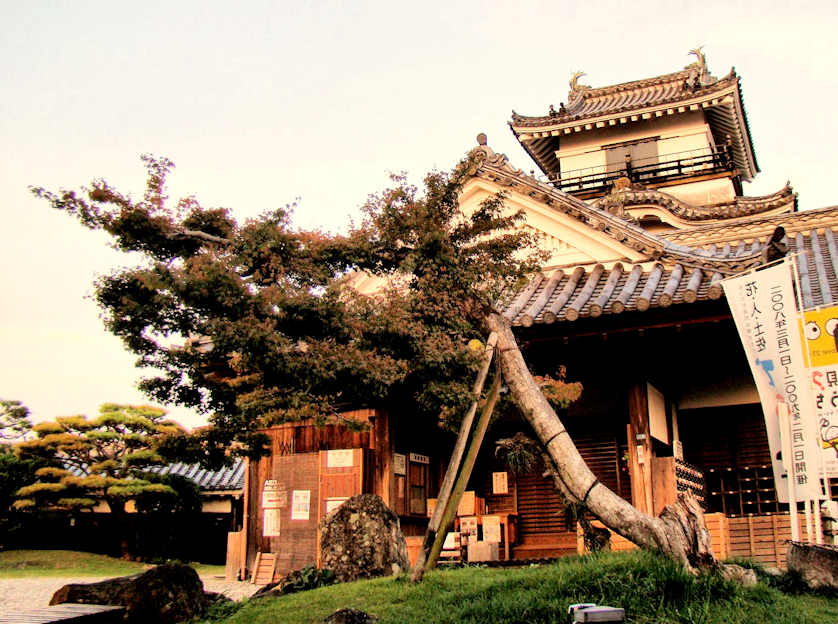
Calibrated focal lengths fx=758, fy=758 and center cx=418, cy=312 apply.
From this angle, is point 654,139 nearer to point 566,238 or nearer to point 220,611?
point 566,238

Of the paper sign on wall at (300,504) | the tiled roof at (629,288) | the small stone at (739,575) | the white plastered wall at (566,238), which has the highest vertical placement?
the white plastered wall at (566,238)

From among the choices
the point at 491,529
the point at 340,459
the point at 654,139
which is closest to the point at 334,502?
the point at 340,459

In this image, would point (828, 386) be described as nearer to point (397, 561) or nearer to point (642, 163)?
point (397, 561)

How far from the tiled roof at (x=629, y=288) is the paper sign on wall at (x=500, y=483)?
3461mm

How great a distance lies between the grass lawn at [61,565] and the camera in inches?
677

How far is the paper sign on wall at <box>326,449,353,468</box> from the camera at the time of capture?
13.0m

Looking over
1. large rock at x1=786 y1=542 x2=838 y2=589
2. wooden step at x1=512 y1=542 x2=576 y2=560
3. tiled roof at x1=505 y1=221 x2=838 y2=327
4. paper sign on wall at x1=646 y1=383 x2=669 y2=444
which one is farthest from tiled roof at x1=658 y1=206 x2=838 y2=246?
large rock at x1=786 y1=542 x2=838 y2=589

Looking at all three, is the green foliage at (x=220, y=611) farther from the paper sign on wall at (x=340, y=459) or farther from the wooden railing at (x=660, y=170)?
the wooden railing at (x=660, y=170)

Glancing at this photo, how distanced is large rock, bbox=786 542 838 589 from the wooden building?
10.1ft

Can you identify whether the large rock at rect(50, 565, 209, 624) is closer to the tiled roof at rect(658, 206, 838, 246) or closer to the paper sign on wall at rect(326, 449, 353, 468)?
the paper sign on wall at rect(326, 449, 353, 468)

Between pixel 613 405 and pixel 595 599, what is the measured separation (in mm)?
7290

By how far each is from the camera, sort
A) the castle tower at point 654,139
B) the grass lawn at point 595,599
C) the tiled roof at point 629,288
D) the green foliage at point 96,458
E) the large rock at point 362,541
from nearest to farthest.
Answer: the grass lawn at point 595,599 < the large rock at point 362,541 < the tiled roof at point 629,288 < the green foliage at point 96,458 < the castle tower at point 654,139

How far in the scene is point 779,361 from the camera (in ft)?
29.1

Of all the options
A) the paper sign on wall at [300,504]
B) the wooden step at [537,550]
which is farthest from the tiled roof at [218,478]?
the wooden step at [537,550]
